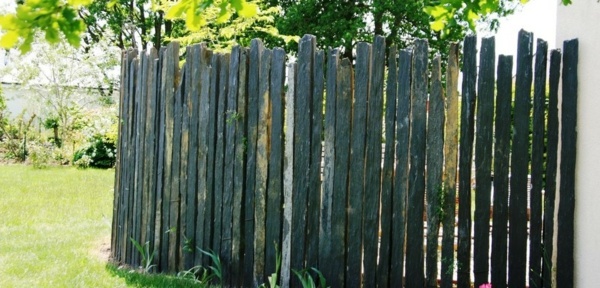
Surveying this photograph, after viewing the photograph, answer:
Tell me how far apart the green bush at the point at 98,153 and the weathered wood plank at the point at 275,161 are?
13.7 metres

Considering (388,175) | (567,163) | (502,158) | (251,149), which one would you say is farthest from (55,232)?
(567,163)

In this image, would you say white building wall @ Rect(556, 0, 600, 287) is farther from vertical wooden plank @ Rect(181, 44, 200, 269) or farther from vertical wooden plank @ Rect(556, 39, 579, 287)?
vertical wooden plank @ Rect(181, 44, 200, 269)

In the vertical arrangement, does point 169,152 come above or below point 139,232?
above

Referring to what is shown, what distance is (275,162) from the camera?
4355 millimetres

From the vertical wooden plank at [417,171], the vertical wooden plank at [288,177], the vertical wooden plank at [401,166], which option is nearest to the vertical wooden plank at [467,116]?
the vertical wooden plank at [417,171]

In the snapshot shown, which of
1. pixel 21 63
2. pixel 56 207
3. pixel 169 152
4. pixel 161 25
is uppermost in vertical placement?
pixel 161 25

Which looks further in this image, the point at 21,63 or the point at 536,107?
the point at 21,63

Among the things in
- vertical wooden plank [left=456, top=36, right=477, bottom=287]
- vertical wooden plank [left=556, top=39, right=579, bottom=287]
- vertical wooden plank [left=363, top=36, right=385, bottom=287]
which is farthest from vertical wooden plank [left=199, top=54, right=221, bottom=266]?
vertical wooden plank [left=556, top=39, right=579, bottom=287]

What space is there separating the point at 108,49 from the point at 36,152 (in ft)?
19.7

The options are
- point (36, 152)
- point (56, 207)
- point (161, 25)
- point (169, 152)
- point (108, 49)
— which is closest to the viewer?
point (169, 152)

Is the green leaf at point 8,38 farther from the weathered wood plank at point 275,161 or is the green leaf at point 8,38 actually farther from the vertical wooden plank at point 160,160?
the vertical wooden plank at point 160,160

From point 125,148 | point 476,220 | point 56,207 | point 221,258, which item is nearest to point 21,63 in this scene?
point 56,207

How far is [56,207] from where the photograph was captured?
29.7ft

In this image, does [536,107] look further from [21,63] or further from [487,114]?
[21,63]
